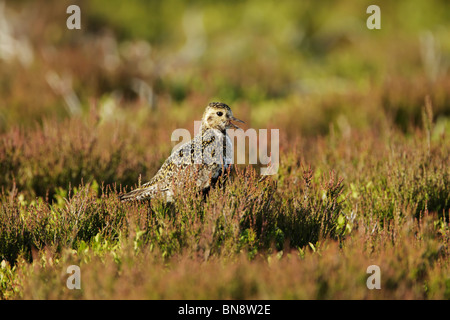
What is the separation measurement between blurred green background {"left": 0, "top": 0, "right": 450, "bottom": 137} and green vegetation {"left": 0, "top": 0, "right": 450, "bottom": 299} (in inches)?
2.4

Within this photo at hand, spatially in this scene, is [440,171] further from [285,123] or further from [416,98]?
[416,98]

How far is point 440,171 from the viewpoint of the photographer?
176 inches

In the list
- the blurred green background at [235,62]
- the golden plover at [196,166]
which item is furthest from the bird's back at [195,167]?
the blurred green background at [235,62]

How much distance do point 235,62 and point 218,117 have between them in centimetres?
850

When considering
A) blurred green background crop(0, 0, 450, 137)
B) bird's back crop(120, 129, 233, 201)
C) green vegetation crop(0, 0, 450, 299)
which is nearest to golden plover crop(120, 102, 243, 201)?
bird's back crop(120, 129, 233, 201)

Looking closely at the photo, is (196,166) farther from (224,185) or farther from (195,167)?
(224,185)

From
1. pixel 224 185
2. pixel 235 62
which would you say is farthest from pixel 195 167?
pixel 235 62

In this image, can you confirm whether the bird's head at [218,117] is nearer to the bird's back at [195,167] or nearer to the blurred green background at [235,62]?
the bird's back at [195,167]

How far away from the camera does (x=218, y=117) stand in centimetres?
424

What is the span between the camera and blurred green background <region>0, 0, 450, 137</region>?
8117 millimetres

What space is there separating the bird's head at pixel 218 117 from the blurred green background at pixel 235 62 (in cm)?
203

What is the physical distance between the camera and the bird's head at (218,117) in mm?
4215

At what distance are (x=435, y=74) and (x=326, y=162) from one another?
567 cm

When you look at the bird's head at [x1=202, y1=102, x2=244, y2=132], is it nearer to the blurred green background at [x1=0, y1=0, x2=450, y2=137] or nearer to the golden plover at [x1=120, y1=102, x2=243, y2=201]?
the golden plover at [x1=120, y1=102, x2=243, y2=201]
